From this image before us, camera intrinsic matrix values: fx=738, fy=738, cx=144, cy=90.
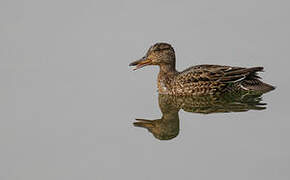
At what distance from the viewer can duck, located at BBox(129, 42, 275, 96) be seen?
17219 millimetres

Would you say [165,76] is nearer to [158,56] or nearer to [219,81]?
[158,56]

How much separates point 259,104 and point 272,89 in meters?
0.95

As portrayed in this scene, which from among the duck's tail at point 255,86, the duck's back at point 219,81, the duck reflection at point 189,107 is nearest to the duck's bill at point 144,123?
the duck reflection at point 189,107

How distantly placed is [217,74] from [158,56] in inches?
64.8

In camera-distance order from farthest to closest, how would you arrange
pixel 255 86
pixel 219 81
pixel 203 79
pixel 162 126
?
1. pixel 203 79
2. pixel 219 81
3. pixel 255 86
4. pixel 162 126

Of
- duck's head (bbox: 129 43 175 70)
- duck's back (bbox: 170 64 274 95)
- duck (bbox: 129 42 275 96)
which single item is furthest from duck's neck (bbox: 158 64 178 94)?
duck's back (bbox: 170 64 274 95)

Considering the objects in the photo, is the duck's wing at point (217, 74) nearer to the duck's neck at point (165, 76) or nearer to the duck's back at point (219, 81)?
the duck's back at point (219, 81)

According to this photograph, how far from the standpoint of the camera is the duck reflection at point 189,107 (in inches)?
611

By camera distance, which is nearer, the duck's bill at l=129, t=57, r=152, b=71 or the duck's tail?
the duck's tail

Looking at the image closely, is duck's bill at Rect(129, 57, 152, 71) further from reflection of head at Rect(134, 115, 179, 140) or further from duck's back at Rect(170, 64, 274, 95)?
reflection of head at Rect(134, 115, 179, 140)

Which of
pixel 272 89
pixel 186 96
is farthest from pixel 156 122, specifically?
pixel 272 89

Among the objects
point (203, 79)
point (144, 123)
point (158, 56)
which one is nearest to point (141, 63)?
point (158, 56)

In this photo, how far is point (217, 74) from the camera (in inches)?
685

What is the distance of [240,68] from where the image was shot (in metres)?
17.4
